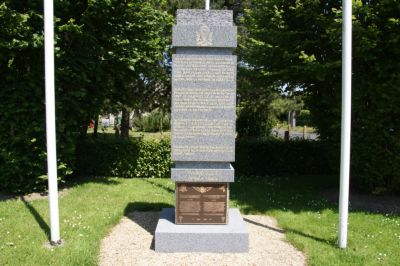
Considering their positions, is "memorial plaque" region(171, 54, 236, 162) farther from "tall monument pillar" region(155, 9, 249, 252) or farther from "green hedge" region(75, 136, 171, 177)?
"green hedge" region(75, 136, 171, 177)

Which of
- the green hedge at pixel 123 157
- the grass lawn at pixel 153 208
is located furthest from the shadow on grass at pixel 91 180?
the green hedge at pixel 123 157

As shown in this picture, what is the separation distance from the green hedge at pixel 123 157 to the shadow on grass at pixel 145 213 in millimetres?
3473

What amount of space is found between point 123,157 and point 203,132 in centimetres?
658

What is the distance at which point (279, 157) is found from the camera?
12859mm

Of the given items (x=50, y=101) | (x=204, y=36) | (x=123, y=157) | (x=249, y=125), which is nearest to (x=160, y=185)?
(x=123, y=157)

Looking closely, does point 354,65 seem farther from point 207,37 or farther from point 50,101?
point 50,101

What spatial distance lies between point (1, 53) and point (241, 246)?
6.47 meters

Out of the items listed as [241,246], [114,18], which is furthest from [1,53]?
[241,246]

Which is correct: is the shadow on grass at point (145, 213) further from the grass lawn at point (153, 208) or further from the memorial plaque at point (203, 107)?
the memorial plaque at point (203, 107)

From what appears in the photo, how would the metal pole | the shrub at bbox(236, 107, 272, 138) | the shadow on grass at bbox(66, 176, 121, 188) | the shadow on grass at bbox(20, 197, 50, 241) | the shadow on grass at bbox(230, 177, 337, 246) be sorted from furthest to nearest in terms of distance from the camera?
the shrub at bbox(236, 107, 272, 138)
the shadow on grass at bbox(66, 176, 121, 188)
the shadow on grass at bbox(230, 177, 337, 246)
the shadow on grass at bbox(20, 197, 50, 241)
the metal pole

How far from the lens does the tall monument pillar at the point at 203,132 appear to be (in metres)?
5.96

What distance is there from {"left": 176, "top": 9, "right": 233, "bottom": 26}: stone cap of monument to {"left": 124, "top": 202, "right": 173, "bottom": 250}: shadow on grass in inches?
145

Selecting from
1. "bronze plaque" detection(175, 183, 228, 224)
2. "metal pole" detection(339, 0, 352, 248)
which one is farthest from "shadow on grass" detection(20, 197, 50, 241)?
"metal pole" detection(339, 0, 352, 248)

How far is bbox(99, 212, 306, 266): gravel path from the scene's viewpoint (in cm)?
557
